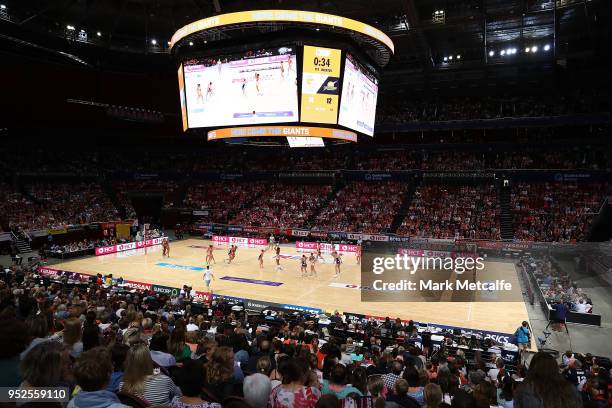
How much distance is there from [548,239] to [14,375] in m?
35.7

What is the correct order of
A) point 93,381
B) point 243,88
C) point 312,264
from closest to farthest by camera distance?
1. point 93,381
2. point 243,88
3. point 312,264

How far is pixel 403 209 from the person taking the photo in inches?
1602

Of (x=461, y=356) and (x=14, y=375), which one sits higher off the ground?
(x=14, y=375)

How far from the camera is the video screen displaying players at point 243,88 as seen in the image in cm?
1938

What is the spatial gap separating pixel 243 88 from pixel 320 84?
12.1 ft

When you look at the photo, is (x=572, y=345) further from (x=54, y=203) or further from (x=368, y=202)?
(x=54, y=203)

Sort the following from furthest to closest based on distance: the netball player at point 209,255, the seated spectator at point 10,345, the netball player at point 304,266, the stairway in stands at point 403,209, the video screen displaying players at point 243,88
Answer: the stairway in stands at point 403,209 < the netball player at point 209,255 < the netball player at point 304,266 < the video screen displaying players at point 243,88 < the seated spectator at point 10,345

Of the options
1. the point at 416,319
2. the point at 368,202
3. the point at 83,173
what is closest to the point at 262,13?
the point at 416,319

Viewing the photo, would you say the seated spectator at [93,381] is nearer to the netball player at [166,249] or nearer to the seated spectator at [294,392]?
the seated spectator at [294,392]

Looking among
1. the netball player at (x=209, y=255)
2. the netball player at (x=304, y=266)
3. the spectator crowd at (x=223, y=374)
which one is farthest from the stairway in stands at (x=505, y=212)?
the spectator crowd at (x=223, y=374)

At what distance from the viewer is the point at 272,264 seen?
3027 cm

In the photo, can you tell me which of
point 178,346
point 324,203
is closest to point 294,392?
point 178,346

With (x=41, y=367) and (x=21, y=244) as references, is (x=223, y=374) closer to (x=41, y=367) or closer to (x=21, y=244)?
(x=41, y=367)

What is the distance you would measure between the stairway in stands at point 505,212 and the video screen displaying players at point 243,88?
79.4 feet
